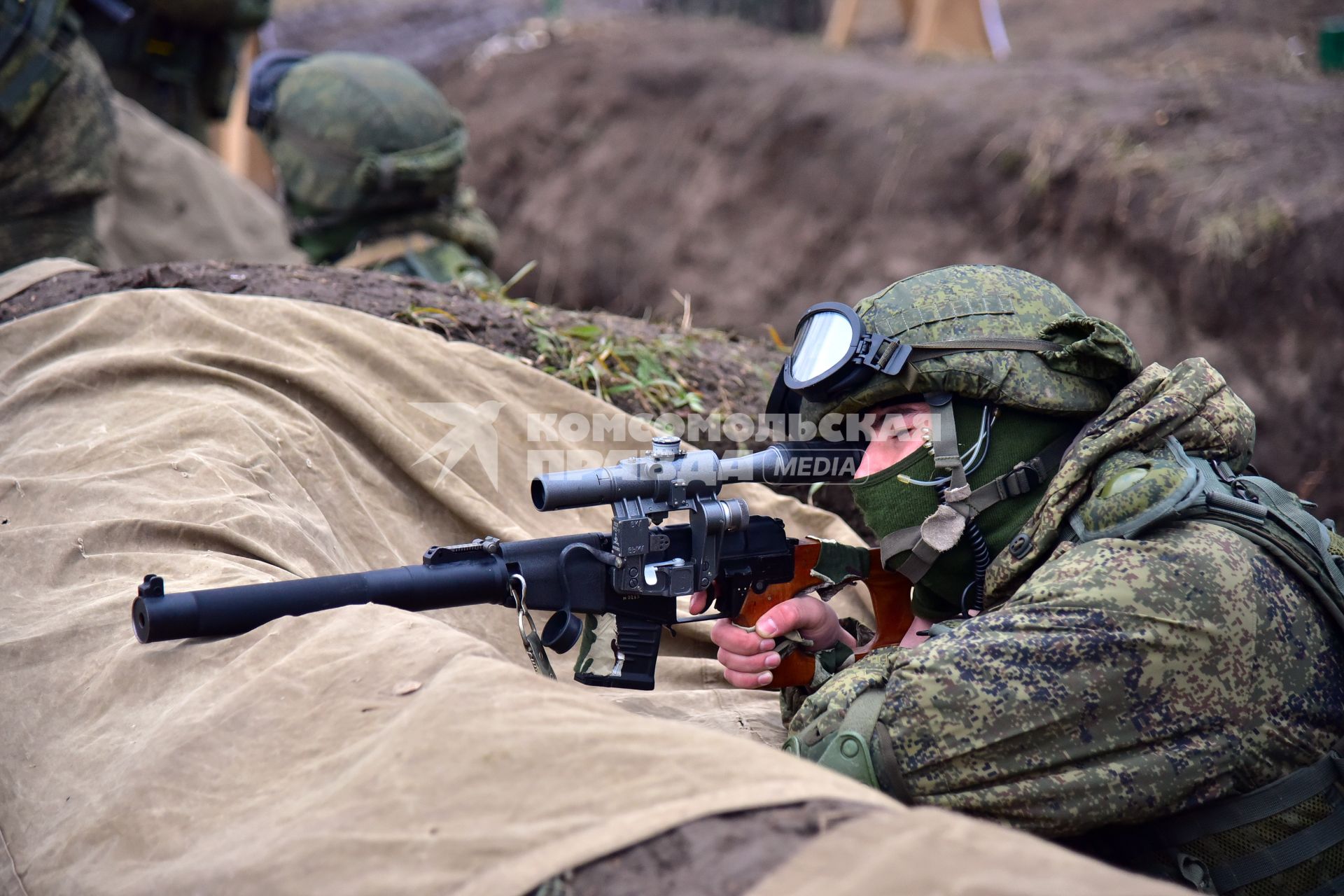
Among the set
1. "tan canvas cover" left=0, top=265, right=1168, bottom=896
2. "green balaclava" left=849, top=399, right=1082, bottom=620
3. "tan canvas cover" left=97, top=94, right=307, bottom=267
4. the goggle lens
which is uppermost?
the goggle lens

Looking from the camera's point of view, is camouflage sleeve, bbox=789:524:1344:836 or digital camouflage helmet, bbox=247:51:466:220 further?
digital camouflage helmet, bbox=247:51:466:220

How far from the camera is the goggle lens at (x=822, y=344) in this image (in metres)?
3.20

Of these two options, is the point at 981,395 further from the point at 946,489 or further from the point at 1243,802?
the point at 1243,802

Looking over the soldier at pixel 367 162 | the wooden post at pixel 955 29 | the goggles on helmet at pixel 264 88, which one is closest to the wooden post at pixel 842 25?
the wooden post at pixel 955 29

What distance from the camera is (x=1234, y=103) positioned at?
9.52 meters

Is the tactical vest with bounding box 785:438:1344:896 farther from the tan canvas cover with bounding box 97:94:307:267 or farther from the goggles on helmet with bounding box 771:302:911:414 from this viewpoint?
the tan canvas cover with bounding box 97:94:307:267

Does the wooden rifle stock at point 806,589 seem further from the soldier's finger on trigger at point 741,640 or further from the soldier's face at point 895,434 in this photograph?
the soldier's face at point 895,434

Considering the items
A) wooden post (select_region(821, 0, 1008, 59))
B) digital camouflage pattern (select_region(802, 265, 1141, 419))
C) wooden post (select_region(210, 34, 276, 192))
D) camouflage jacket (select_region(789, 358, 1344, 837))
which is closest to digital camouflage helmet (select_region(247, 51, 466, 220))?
digital camouflage pattern (select_region(802, 265, 1141, 419))

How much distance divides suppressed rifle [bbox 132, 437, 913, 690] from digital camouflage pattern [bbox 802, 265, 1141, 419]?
33cm

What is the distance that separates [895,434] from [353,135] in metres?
4.37

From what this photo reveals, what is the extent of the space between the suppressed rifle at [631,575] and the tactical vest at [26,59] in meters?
4.82

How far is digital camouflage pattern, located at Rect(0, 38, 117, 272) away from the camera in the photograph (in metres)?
6.68

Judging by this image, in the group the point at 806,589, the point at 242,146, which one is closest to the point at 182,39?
the point at 242,146

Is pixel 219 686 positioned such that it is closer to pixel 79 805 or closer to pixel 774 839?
pixel 79 805
